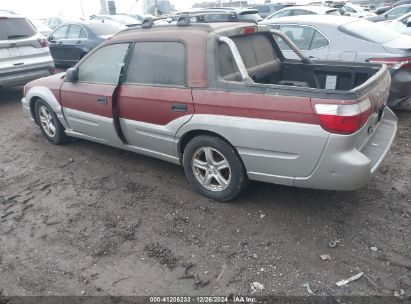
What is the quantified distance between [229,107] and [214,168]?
0.69 metres

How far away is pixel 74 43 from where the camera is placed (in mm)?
10164

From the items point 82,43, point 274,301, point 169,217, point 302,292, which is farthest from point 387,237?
point 82,43

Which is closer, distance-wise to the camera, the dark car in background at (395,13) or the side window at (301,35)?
the side window at (301,35)

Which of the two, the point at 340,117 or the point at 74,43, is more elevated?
the point at 340,117

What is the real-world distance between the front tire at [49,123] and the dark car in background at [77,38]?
15.8ft

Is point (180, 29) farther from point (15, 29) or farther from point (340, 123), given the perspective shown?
point (15, 29)

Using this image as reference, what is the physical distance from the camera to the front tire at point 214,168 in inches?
135

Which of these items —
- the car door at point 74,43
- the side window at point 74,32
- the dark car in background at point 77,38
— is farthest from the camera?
the side window at point 74,32

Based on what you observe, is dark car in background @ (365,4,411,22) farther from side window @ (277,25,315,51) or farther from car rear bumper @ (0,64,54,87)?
car rear bumper @ (0,64,54,87)

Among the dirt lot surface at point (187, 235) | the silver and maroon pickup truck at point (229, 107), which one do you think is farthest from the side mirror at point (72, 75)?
the dirt lot surface at point (187, 235)

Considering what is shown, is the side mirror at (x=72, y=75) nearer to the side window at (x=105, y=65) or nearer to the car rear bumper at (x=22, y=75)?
the side window at (x=105, y=65)

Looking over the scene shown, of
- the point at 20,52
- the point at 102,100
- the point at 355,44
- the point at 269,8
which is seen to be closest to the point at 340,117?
the point at 102,100

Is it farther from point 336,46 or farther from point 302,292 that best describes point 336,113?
point 336,46

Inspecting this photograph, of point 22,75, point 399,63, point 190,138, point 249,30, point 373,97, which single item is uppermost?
point 249,30
